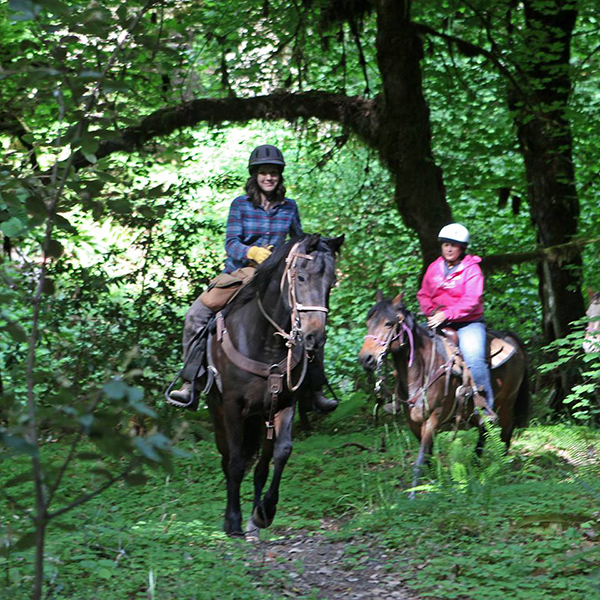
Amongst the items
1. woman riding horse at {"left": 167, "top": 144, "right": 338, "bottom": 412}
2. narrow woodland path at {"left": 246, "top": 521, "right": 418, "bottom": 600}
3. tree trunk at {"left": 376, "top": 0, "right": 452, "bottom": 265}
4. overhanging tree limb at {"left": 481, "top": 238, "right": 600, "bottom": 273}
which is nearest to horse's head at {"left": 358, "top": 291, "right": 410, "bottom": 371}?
woman riding horse at {"left": 167, "top": 144, "right": 338, "bottom": 412}

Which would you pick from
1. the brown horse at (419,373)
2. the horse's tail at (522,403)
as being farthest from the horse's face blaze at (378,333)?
the horse's tail at (522,403)

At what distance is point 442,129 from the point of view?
46.6 feet

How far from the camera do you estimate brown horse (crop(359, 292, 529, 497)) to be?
8.36 metres

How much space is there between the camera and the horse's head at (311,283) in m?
6.34

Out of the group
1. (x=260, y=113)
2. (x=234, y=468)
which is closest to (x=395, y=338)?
(x=234, y=468)

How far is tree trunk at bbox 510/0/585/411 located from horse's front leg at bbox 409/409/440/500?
4.48 metres

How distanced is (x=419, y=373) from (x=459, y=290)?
3.18 feet

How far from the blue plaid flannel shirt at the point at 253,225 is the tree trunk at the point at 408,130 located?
4161 millimetres

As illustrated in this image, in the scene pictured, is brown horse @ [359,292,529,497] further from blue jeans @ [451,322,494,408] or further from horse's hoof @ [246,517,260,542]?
horse's hoof @ [246,517,260,542]

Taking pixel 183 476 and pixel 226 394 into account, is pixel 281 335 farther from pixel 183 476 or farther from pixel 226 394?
pixel 183 476

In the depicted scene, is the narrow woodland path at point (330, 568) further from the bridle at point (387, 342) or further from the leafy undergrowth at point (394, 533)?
the bridle at point (387, 342)

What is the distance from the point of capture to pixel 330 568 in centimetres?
611

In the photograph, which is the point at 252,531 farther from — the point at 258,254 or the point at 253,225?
the point at 253,225

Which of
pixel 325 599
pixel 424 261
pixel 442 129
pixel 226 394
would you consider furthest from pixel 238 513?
pixel 442 129
